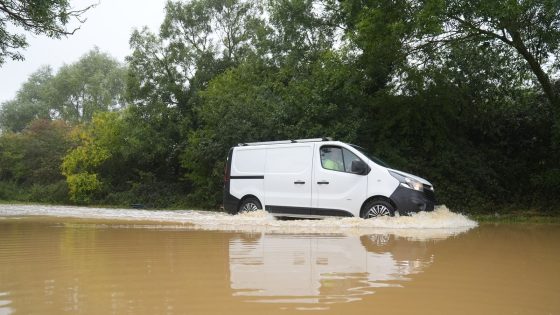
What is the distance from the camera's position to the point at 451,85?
52.2 ft

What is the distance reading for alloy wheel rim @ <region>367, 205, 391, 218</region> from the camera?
9172mm

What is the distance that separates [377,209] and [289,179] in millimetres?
2067

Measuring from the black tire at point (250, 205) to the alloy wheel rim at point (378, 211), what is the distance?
2.61m

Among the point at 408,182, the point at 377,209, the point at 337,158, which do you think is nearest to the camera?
the point at 408,182

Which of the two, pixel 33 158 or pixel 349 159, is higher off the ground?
pixel 33 158

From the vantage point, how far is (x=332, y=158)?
9.98 meters

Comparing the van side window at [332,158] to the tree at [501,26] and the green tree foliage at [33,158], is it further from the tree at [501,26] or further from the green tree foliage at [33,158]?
the green tree foliage at [33,158]

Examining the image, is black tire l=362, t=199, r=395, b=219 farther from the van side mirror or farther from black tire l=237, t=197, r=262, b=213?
black tire l=237, t=197, r=262, b=213

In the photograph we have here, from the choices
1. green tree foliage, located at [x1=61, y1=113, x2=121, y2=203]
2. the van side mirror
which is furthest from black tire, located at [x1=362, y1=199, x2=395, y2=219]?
green tree foliage, located at [x1=61, y1=113, x2=121, y2=203]

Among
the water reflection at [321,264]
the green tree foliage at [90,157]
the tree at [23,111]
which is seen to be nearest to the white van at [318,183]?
the water reflection at [321,264]

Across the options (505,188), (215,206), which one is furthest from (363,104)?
(215,206)

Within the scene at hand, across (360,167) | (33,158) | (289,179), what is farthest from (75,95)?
(360,167)

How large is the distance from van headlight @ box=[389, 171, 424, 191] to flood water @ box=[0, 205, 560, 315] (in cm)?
184

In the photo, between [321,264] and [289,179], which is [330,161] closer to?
[289,179]
